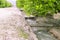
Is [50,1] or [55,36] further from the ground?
[50,1]

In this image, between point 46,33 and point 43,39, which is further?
point 46,33

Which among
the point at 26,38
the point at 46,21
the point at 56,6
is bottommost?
the point at 46,21

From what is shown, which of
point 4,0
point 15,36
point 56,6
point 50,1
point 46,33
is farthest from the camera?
point 4,0

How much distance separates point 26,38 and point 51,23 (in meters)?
5.25

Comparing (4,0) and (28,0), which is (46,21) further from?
(4,0)

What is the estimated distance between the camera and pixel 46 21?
12391mm

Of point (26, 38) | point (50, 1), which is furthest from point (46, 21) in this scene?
point (26, 38)

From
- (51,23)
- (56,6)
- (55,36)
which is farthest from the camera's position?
(51,23)

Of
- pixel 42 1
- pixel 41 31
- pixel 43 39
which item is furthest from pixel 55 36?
pixel 42 1

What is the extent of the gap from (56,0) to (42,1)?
0.58m

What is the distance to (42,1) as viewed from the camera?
308 inches

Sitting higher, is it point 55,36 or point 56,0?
point 56,0

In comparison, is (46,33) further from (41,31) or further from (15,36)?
(15,36)

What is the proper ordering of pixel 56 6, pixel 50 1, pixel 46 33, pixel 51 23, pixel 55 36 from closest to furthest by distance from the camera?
pixel 50 1, pixel 56 6, pixel 55 36, pixel 46 33, pixel 51 23
